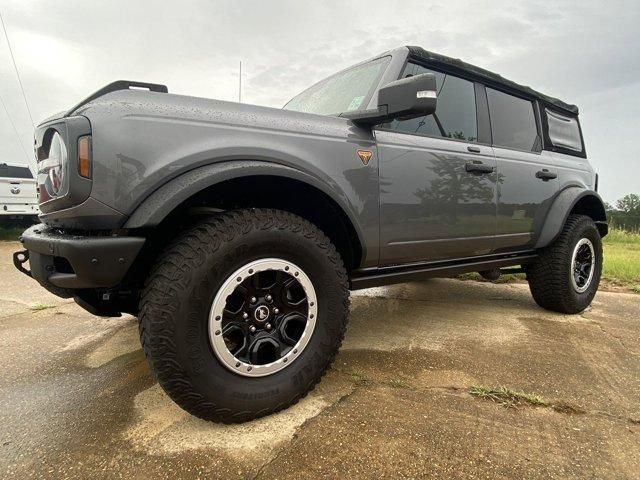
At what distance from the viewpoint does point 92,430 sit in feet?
4.97

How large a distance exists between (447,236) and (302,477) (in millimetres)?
1656

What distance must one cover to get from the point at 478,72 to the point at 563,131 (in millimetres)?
1445

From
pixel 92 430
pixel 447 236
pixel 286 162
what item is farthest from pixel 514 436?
pixel 92 430

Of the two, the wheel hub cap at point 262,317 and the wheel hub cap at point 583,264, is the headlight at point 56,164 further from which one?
the wheel hub cap at point 583,264

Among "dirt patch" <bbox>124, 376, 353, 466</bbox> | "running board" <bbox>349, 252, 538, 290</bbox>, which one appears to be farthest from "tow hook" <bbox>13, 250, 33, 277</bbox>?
"running board" <bbox>349, 252, 538, 290</bbox>

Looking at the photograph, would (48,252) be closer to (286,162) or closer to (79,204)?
(79,204)

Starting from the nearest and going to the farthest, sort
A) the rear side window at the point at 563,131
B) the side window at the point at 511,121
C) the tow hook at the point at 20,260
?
the tow hook at the point at 20,260
the side window at the point at 511,121
the rear side window at the point at 563,131

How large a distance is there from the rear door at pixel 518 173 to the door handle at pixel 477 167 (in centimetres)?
15

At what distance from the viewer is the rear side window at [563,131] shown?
3.57m

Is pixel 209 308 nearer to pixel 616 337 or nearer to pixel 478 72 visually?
pixel 478 72

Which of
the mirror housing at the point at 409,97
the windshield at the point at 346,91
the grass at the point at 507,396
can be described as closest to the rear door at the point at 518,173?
the windshield at the point at 346,91

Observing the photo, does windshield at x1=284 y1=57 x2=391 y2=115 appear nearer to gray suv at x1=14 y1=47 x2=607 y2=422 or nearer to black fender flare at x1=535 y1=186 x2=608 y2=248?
gray suv at x1=14 y1=47 x2=607 y2=422

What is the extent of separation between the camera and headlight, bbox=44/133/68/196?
1471 mm

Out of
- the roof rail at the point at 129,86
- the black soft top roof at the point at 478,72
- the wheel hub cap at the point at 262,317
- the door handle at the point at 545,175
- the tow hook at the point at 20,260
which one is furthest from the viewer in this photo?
the door handle at the point at 545,175
